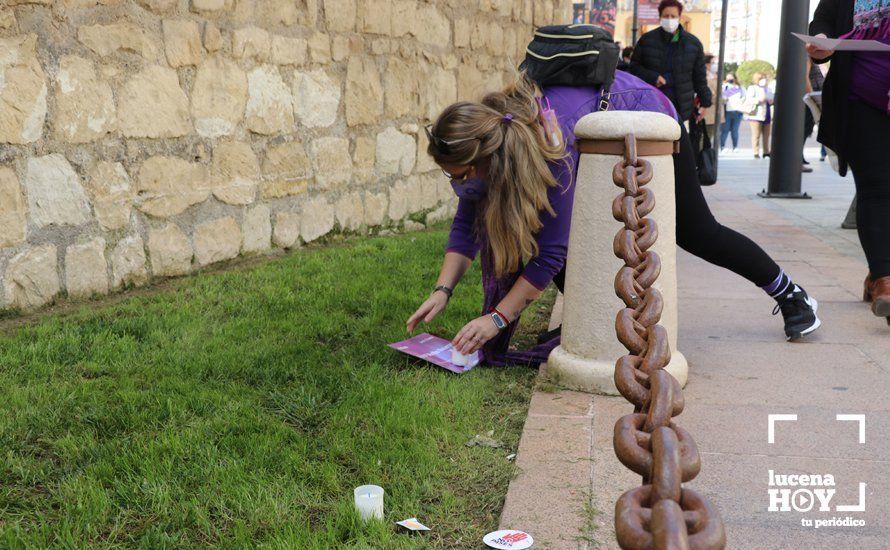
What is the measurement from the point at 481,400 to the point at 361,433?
561 mm

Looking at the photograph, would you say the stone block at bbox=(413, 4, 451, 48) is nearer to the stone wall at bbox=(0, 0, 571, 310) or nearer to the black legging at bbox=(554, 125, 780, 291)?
the stone wall at bbox=(0, 0, 571, 310)

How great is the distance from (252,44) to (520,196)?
2.95 meters

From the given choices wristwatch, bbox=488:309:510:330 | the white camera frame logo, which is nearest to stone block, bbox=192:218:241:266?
wristwatch, bbox=488:309:510:330

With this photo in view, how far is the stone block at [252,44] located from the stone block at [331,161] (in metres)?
0.80

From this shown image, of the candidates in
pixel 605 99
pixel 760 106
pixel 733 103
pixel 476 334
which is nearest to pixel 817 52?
pixel 605 99

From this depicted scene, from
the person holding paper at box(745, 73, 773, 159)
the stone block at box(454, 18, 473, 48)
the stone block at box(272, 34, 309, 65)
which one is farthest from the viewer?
the person holding paper at box(745, 73, 773, 159)

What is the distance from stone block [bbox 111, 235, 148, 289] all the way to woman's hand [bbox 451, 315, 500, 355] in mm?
2096

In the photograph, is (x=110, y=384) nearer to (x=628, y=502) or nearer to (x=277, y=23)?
(x=628, y=502)

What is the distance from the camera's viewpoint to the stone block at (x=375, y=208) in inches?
283

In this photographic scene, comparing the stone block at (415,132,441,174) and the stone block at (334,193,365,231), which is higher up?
the stone block at (415,132,441,174)

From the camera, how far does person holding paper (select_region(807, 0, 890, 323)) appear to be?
4355 mm

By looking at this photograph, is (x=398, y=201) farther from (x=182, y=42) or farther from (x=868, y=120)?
(x=868, y=120)

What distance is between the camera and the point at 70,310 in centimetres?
441

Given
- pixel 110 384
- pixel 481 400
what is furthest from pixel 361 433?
pixel 110 384
